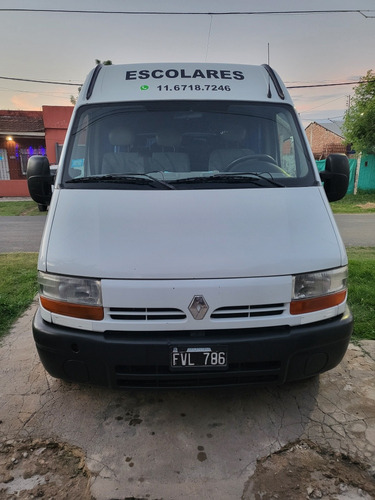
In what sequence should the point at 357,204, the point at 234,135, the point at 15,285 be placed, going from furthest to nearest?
the point at 357,204, the point at 15,285, the point at 234,135

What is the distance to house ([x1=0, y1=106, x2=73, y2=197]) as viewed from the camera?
19.9 meters

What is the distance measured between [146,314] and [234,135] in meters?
1.81

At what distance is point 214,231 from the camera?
2.41 m

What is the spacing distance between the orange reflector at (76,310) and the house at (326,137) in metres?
37.0

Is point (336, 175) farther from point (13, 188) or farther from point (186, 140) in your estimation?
point (13, 188)

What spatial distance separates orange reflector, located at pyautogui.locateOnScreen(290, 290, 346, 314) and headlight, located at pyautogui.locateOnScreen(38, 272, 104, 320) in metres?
1.21

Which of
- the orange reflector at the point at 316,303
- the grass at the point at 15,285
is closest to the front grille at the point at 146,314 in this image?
the orange reflector at the point at 316,303

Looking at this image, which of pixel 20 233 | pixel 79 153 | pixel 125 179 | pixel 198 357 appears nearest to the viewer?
pixel 198 357

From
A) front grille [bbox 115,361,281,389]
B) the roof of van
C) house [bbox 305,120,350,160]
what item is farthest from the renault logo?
house [bbox 305,120,350,160]

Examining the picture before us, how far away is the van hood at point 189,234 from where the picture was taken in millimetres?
2275

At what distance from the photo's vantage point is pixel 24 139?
21.4m

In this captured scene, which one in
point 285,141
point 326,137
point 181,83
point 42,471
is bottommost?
point 42,471

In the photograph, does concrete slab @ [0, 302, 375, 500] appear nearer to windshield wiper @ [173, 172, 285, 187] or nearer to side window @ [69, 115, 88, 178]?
windshield wiper @ [173, 172, 285, 187]

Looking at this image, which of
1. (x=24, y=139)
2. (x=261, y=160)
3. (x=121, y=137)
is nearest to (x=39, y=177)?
(x=121, y=137)
